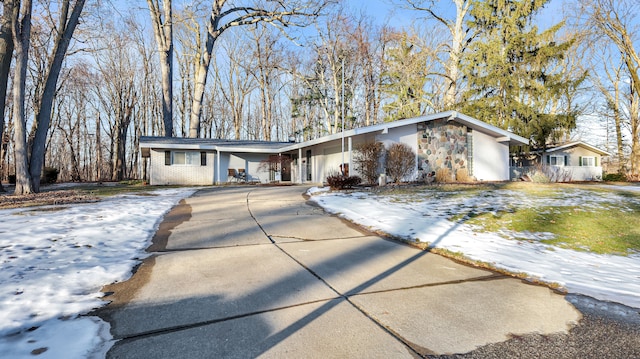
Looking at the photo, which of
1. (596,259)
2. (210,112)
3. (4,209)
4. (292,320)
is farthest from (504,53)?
(210,112)

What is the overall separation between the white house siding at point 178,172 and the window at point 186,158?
0.21m

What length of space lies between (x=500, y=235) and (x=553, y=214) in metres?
2.55

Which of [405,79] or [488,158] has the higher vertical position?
[405,79]

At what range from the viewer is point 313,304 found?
3035 mm

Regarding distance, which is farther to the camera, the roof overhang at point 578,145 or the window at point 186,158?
the roof overhang at point 578,145

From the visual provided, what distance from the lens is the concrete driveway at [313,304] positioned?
2.35 metres

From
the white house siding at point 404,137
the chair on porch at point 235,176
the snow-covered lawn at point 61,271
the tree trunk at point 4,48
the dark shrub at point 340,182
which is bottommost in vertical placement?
the snow-covered lawn at point 61,271

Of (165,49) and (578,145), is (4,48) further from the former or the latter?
(578,145)

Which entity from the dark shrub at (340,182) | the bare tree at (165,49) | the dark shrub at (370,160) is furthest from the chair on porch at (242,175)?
the dark shrub at (340,182)

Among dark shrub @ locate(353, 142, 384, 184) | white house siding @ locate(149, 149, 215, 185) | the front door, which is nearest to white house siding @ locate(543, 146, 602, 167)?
dark shrub @ locate(353, 142, 384, 184)

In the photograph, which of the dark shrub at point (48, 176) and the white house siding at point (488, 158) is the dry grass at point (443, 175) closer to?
the white house siding at point (488, 158)

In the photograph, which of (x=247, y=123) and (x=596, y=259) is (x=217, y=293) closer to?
(x=596, y=259)

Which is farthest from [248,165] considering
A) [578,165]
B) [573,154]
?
[578,165]

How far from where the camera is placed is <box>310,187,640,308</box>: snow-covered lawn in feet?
12.9
